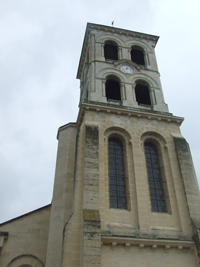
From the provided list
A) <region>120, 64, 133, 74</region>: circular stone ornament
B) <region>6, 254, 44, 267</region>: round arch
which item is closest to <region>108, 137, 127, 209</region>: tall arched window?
<region>6, 254, 44, 267</region>: round arch

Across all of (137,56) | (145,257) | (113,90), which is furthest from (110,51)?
(145,257)

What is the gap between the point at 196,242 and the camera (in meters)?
12.0

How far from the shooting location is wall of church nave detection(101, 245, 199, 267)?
11288 mm

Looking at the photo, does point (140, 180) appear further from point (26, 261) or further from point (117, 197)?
point (26, 261)

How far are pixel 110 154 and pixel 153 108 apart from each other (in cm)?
532

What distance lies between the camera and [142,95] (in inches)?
784

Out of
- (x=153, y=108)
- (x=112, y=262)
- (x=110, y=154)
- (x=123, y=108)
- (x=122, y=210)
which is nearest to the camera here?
(x=112, y=262)

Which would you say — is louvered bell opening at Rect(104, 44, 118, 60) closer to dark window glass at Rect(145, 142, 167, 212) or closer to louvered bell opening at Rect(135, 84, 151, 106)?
louvered bell opening at Rect(135, 84, 151, 106)

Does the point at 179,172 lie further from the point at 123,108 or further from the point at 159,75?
the point at 159,75

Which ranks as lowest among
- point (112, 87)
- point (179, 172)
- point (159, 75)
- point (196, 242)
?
point (196, 242)

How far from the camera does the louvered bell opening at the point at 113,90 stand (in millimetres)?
19297

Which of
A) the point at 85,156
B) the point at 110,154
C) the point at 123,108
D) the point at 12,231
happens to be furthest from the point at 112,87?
the point at 12,231

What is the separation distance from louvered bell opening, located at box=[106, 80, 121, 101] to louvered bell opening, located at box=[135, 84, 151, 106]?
1.45 m

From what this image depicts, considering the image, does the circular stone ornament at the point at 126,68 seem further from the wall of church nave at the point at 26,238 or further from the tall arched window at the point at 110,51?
the wall of church nave at the point at 26,238
